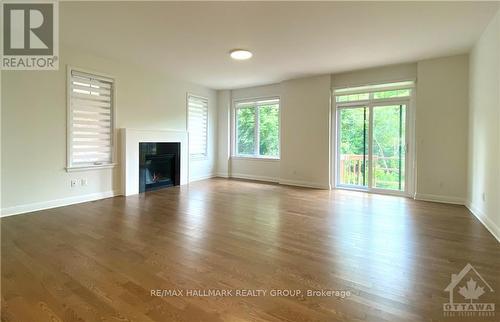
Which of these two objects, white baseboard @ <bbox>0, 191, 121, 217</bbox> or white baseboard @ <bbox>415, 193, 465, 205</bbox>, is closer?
white baseboard @ <bbox>0, 191, 121, 217</bbox>

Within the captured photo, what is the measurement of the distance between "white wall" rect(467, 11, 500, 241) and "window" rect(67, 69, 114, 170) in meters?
6.00

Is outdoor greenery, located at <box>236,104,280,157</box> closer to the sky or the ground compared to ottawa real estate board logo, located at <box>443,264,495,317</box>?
closer to the sky

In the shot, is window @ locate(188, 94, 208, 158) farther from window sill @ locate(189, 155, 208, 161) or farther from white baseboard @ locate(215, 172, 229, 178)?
white baseboard @ locate(215, 172, 229, 178)

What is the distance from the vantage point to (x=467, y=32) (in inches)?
146

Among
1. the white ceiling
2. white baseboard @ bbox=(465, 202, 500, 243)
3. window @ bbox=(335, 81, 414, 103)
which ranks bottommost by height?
white baseboard @ bbox=(465, 202, 500, 243)

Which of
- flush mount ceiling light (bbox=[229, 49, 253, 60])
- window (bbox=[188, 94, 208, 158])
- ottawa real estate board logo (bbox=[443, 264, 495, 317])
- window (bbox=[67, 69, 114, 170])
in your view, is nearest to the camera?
ottawa real estate board logo (bbox=[443, 264, 495, 317])

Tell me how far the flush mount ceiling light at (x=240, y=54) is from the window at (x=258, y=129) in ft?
8.59

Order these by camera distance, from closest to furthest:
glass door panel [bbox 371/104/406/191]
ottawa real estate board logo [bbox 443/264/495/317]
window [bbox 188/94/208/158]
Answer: ottawa real estate board logo [bbox 443/264/495/317] → glass door panel [bbox 371/104/406/191] → window [bbox 188/94/208/158]

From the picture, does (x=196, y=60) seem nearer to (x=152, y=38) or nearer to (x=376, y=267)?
(x=152, y=38)


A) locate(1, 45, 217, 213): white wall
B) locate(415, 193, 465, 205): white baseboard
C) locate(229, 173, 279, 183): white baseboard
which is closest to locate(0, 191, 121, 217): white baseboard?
locate(1, 45, 217, 213): white wall

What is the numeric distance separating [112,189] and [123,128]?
1232 mm

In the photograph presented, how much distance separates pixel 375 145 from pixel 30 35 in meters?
6.19

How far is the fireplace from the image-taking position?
571cm

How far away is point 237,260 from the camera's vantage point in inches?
97.6
